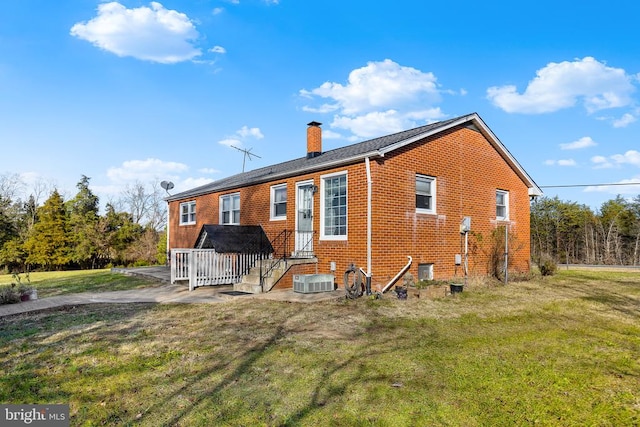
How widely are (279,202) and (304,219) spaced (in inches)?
65.7

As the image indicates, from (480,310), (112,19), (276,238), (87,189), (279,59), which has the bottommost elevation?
(480,310)

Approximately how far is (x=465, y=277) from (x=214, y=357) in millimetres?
9287

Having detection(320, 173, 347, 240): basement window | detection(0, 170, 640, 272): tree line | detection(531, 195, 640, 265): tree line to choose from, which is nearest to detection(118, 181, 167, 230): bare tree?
detection(0, 170, 640, 272): tree line

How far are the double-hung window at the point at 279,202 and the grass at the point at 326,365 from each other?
18.0ft

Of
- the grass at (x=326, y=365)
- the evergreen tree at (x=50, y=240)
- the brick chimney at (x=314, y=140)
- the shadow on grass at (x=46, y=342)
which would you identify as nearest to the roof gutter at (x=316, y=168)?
the brick chimney at (x=314, y=140)

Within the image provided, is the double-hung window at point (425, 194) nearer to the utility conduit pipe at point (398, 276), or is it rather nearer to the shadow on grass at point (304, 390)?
the utility conduit pipe at point (398, 276)

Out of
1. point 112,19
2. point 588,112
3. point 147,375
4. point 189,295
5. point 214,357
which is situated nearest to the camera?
point 147,375

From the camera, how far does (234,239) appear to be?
38.2 feet

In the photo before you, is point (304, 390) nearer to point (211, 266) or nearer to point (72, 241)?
point (211, 266)

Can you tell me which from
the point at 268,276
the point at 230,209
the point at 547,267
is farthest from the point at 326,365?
the point at 547,267

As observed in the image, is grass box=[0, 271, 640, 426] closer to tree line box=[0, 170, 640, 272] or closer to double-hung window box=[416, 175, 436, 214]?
double-hung window box=[416, 175, 436, 214]

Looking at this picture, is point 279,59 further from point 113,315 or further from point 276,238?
point 113,315

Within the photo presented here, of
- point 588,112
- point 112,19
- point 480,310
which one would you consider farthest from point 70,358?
point 588,112

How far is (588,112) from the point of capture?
17.5 meters
